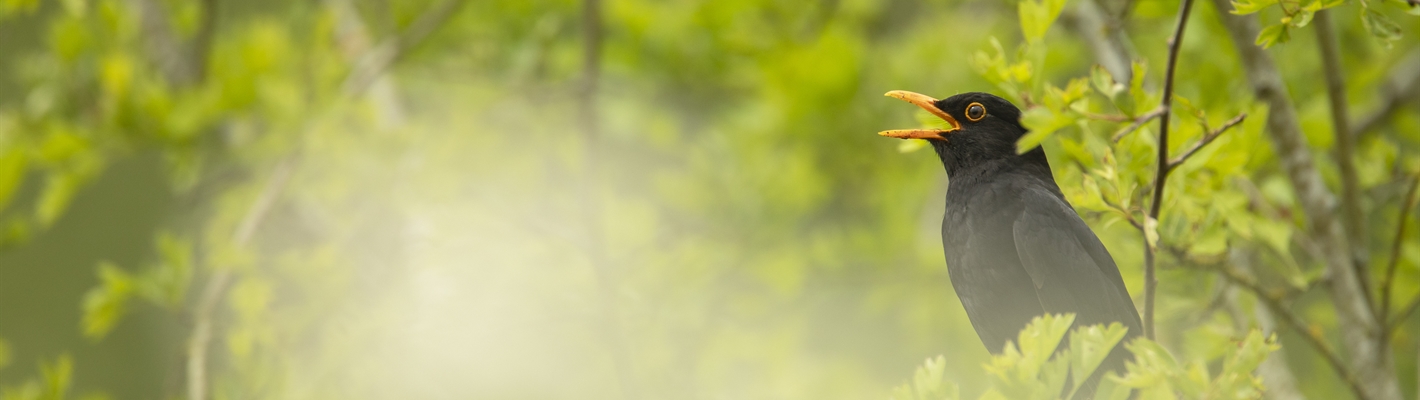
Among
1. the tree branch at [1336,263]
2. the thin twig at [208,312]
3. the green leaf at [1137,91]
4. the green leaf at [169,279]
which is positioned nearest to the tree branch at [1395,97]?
the tree branch at [1336,263]

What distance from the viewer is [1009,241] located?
105cm

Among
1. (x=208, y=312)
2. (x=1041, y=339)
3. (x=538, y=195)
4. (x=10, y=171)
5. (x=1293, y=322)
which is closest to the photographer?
(x=1041, y=339)

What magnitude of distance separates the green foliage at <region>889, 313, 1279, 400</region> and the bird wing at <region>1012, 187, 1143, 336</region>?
19 centimetres

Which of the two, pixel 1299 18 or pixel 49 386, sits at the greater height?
pixel 49 386

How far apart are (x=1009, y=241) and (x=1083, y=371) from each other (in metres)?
0.31

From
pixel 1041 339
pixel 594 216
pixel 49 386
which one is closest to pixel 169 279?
pixel 49 386

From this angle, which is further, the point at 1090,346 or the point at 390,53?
the point at 390,53

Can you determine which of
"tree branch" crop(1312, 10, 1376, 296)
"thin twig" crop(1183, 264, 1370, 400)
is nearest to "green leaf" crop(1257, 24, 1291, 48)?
"thin twig" crop(1183, 264, 1370, 400)

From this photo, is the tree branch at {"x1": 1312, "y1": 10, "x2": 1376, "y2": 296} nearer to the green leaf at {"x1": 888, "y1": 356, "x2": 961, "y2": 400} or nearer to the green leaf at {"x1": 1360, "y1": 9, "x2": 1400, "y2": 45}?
the green leaf at {"x1": 1360, "y1": 9, "x2": 1400, "y2": 45}

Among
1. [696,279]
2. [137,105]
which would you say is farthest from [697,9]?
[137,105]

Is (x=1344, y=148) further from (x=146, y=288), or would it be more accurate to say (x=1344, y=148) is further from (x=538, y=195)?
(x=538, y=195)

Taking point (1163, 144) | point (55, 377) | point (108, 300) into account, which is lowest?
point (1163, 144)

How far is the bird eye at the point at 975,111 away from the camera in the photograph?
0.98 meters

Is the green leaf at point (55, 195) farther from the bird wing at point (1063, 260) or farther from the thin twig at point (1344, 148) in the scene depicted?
the thin twig at point (1344, 148)
